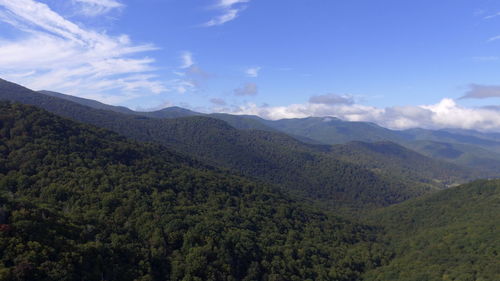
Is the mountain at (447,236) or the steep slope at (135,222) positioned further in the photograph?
the mountain at (447,236)

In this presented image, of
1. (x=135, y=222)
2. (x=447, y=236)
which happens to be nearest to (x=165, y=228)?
(x=135, y=222)

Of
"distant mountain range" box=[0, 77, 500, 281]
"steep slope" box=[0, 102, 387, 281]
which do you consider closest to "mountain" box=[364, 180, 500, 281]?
"distant mountain range" box=[0, 77, 500, 281]

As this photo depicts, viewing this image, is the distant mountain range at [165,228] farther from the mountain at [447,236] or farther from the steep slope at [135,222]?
the mountain at [447,236]

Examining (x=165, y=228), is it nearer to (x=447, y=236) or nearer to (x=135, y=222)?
(x=135, y=222)

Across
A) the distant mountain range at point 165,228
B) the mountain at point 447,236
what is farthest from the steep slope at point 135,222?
the mountain at point 447,236

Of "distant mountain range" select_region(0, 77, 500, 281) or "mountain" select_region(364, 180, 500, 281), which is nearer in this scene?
"distant mountain range" select_region(0, 77, 500, 281)

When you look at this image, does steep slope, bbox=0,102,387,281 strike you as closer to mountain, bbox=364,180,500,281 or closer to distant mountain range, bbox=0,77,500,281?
distant mountain range, bbox=0,77,500,281
